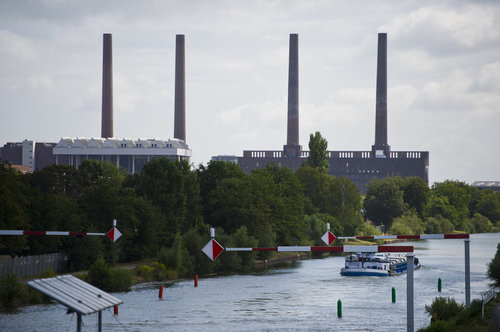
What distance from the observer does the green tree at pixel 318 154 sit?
15000cm

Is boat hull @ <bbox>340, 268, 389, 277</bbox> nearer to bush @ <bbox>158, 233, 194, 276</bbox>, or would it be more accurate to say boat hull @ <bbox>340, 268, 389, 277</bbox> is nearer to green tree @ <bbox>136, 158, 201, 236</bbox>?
bush @ <bbox>158, 233, 194, 276</bbox>

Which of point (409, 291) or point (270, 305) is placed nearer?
point (409, 291)

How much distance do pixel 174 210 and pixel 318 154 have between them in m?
64.0

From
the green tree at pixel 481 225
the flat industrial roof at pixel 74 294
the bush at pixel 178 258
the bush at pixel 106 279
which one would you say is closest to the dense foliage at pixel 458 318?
the flat industrial roof at pixel 74 294

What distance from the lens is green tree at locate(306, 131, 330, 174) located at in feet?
492

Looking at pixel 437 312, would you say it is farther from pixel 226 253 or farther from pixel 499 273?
pixel 226 253

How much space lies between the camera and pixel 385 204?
160 m

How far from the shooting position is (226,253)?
83.7 metres

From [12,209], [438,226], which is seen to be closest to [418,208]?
[438,226]

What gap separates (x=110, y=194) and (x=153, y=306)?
25.9 metres

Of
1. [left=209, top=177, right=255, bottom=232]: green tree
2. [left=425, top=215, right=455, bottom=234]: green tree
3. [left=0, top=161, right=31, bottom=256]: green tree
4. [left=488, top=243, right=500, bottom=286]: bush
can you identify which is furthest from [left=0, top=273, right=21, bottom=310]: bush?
[left=425, top=215, right=455, bottom=234]: green tree

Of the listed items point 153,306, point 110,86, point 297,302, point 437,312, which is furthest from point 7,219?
point 110,86

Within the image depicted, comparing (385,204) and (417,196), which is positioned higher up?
(417,196)

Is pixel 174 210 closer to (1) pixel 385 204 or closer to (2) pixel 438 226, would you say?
(1) pixel 385 204
